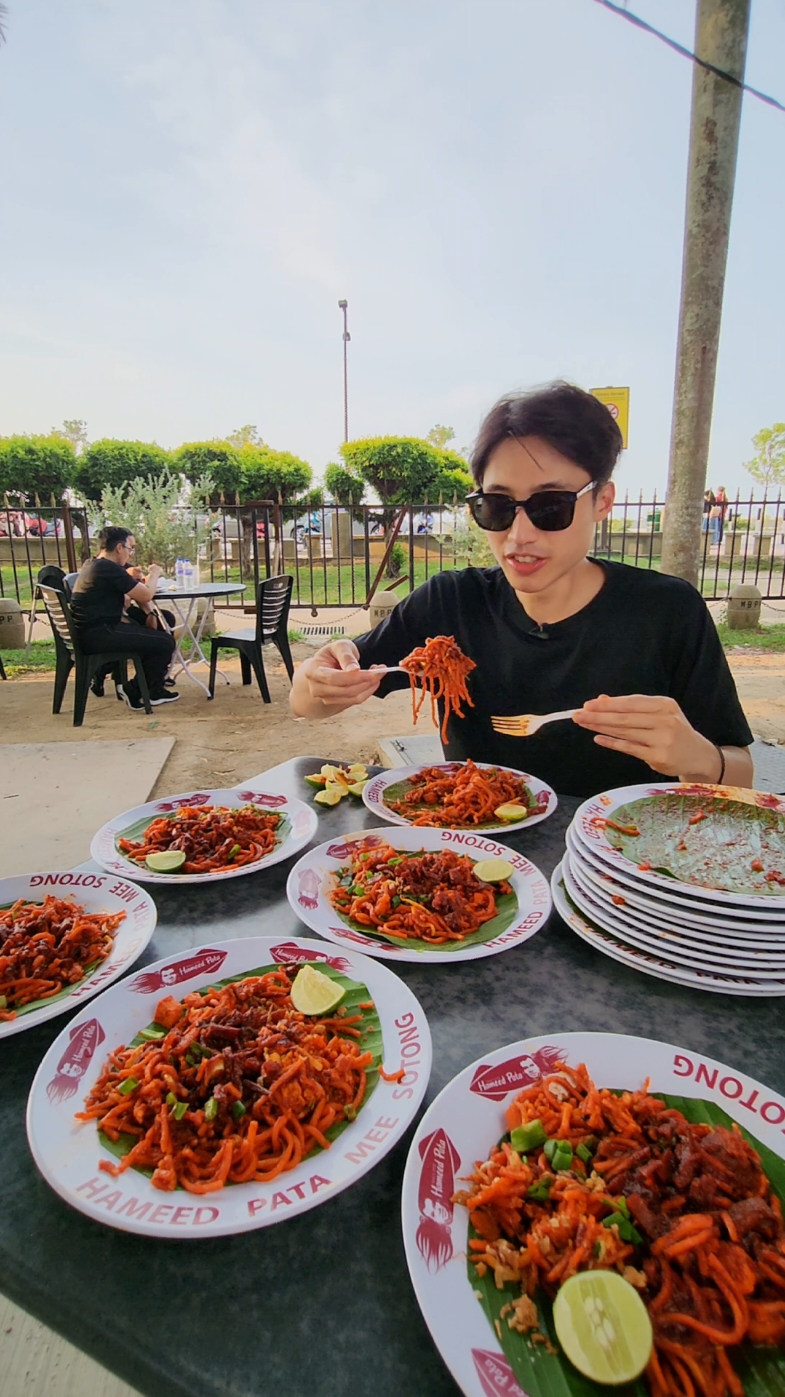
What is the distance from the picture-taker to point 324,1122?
3.08ft

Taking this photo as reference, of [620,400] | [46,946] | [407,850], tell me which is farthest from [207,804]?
[620,400]

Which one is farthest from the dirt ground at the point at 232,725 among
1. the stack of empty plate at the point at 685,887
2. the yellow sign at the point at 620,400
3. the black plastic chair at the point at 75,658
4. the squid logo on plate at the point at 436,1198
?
the squid logo on plate at the point at 436,1198

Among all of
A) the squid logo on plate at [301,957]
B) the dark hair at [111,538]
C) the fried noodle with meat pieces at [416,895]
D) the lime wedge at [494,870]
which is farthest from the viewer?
the dark hair at [111,538]

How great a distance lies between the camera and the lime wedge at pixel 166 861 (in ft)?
5.39

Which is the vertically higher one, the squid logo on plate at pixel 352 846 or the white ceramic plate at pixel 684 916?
the white ceramic plate at pixel 684 916

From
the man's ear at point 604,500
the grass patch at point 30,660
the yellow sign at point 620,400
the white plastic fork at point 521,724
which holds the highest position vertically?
the yellow sign at point 620,400

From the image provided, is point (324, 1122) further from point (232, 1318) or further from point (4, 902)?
point (4, 902)

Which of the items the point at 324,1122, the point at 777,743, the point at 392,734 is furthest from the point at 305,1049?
the point at 777,743

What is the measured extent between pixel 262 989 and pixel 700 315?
6.40 metres

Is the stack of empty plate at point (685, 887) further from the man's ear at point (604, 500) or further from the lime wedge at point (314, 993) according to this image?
the man's ear at point (604, 500)

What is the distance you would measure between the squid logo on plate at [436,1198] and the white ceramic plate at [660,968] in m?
0.55

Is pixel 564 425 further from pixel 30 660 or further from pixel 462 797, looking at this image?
pixel 30 660

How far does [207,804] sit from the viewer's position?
6.90ft

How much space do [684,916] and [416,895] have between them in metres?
0.56
